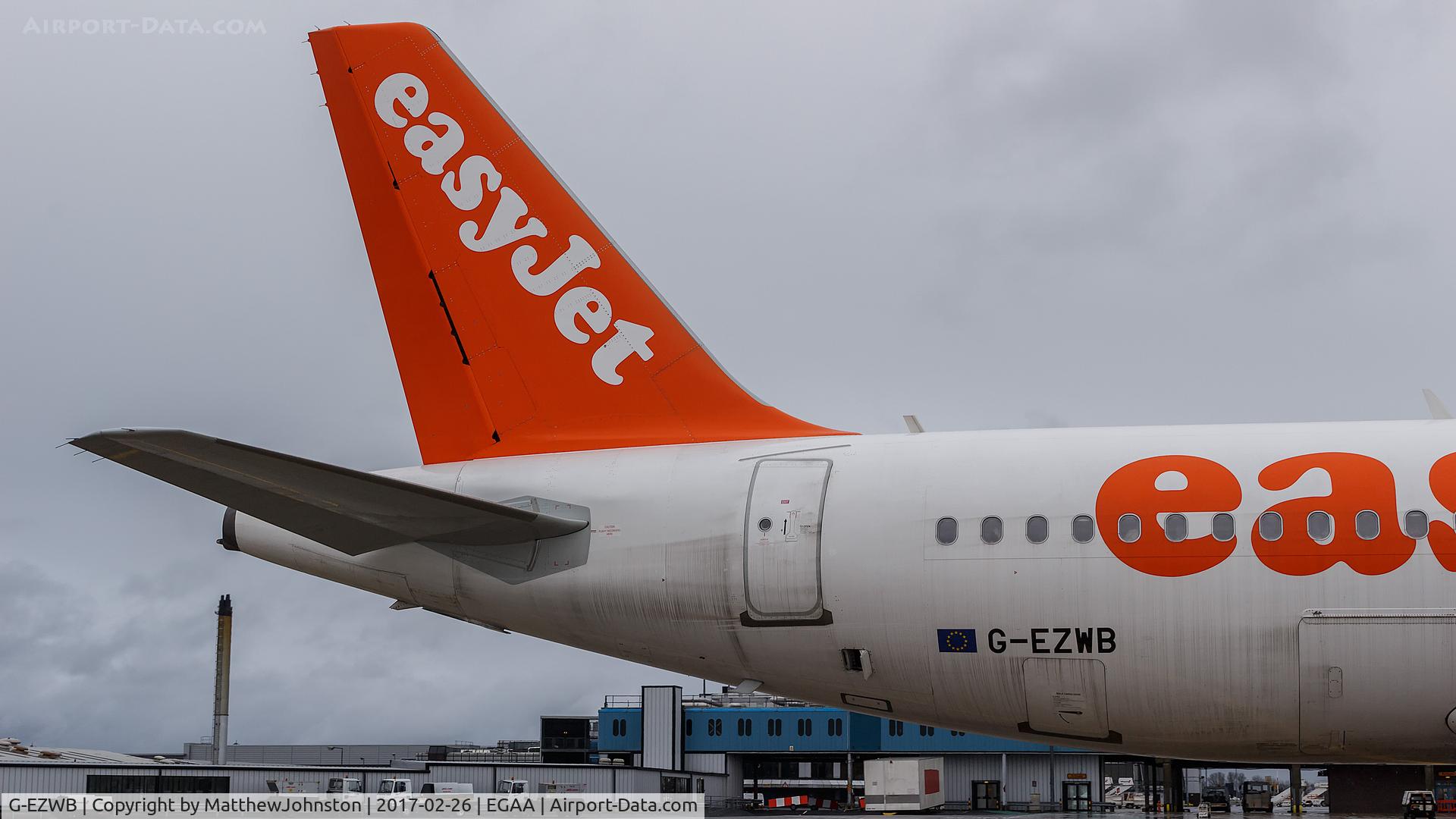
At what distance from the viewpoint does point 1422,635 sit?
1128 cm

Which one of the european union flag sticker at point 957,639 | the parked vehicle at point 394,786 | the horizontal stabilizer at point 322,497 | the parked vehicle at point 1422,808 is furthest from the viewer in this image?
the parked vehicle at point 1422,808

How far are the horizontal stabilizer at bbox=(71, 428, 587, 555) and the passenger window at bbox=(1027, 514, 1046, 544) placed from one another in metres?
4.55

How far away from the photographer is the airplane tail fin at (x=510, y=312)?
46.8 ft

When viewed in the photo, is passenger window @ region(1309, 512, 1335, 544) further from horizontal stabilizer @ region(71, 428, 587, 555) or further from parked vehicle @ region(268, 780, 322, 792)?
parked vehicle @ region(268, 780, 322, 792)

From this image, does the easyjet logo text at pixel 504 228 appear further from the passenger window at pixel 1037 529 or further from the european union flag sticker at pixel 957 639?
the passenger window at pixel 1037 529

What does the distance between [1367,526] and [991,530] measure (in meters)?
3.36

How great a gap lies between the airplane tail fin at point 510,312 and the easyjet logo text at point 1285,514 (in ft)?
12.1

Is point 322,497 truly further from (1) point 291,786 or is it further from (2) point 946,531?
(1) point 291,786

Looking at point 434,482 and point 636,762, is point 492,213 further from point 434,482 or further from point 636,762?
point 636,762

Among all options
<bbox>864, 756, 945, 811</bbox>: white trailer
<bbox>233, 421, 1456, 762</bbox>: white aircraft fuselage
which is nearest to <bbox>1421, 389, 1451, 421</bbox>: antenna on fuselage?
<bbox>233, 421, 1456, 762</bbox>: white aircraft fuselage

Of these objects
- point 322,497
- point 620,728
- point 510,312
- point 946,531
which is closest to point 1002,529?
point 946,531

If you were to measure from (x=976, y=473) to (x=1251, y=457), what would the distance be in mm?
2571

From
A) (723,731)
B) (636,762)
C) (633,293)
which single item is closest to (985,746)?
(723,731)

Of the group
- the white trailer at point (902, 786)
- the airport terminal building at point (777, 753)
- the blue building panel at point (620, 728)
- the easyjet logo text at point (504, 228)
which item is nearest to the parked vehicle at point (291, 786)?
the airport terminal building at point (777, 753)
